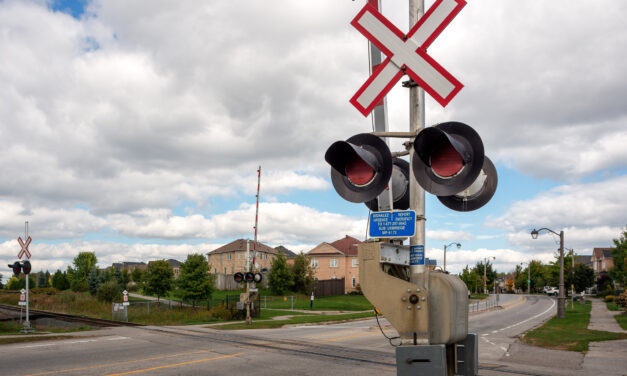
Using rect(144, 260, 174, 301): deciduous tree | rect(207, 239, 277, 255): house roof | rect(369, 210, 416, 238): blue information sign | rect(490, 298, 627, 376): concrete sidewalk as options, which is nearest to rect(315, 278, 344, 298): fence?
rect(144, 260, 174, 301): deciduous tree

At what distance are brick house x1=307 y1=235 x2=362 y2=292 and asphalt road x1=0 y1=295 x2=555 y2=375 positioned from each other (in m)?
59.0

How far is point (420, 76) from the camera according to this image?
11.8 feet

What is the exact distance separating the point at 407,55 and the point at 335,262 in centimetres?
7723

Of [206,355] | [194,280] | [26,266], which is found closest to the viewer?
[206,355]

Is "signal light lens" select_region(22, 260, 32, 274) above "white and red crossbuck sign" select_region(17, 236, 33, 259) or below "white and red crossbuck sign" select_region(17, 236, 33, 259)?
below

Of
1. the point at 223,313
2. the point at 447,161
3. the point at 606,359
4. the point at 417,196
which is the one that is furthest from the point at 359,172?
the point at 223,313

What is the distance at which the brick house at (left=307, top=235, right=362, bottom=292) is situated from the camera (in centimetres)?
7844

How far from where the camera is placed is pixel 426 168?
3.40 metres

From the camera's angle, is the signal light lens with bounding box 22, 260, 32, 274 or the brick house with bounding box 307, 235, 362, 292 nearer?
the signal light lens with bounding box 22, 260, 32, 274

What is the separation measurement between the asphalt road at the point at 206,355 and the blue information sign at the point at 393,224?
8.61m

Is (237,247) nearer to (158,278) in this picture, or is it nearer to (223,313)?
(158,278)

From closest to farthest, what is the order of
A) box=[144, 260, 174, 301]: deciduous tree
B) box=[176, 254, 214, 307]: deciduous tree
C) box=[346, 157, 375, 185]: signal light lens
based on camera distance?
box=[346, 157, 375, 185]: signal light lens → box=[176, 254, 214, 307]: deciduous tree → box=[144, 260, 174, 301]: deciduous tree

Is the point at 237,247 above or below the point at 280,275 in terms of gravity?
above

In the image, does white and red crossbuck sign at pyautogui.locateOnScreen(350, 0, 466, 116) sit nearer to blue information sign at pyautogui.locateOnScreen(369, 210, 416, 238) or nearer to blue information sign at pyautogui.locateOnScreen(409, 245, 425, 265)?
blue information sign at pyautogui.locateOnScreen(369, 210, 416, 238)
